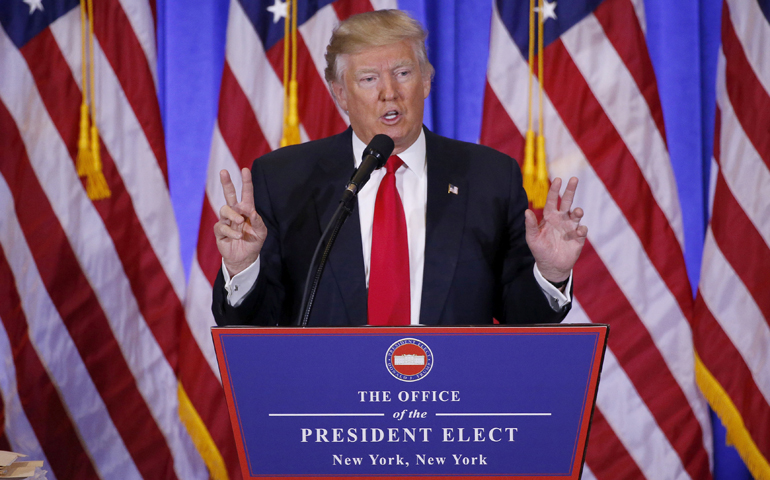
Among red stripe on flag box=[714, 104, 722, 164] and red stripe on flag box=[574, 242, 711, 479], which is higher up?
red stripe on flag box=[714, 104, 722, 164]

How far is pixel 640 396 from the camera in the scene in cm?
261

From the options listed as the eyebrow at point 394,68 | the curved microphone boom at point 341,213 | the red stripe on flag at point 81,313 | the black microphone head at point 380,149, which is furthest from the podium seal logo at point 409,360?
the red stripe on flag at point 81,313

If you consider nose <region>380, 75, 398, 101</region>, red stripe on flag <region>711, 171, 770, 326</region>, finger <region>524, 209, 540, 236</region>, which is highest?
nose <region>380, 75, 398, 101</region>

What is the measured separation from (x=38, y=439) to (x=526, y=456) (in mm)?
2420

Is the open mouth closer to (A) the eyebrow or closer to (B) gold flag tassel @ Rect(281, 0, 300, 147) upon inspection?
(A) the eyebrow

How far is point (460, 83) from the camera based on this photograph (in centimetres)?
289

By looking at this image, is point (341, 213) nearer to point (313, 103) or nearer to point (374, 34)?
point (374, 34)

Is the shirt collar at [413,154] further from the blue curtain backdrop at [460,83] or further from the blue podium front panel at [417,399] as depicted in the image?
the blue curtain backdrop at [460,83]

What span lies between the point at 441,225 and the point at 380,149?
1.31 feet

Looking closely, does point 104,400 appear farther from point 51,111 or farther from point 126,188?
point 51,111

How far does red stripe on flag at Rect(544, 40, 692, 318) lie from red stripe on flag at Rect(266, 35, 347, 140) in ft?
2.82

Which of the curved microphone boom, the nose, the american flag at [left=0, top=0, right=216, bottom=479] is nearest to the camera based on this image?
the curved microphone boom

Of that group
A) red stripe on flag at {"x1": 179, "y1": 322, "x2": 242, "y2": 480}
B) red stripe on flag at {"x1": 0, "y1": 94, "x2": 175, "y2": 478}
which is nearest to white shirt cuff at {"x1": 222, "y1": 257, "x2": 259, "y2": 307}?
red stripe on flag at {"x1": 179, "y1": 322, "x2": 242, "y2": 480}

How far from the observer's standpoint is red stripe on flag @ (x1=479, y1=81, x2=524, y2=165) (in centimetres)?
263
